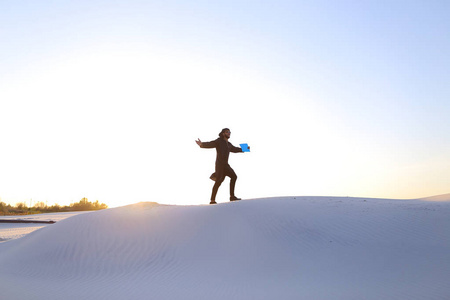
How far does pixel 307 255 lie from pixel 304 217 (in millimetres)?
1849

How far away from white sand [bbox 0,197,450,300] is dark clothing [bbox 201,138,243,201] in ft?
4.00

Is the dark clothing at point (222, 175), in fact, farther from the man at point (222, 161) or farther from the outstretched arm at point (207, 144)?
the outstretched arm at point (207, 144)

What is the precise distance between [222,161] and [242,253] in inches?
166

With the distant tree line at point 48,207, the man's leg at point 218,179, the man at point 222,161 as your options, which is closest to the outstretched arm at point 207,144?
the man at point 222,161

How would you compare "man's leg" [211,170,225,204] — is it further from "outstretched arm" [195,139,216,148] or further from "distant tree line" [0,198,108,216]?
"distant tree line" [0,198,108,216]

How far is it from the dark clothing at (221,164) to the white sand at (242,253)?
122cm

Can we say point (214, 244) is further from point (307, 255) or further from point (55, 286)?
point (55, 286)

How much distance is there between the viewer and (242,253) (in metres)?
7.76

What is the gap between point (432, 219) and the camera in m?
8.44

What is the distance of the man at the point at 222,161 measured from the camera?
1150 cm

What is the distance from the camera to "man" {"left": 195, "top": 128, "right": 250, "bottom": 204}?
11.5m

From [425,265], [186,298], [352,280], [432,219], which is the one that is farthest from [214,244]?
[432,219]

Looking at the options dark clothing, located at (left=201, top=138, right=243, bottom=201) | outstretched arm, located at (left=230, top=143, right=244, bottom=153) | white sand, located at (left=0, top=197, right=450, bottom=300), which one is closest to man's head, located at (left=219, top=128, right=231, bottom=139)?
dark clothing, located at (left=201, top=138, right=243, bottom=201)

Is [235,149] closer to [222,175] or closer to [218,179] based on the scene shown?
[222,175]
